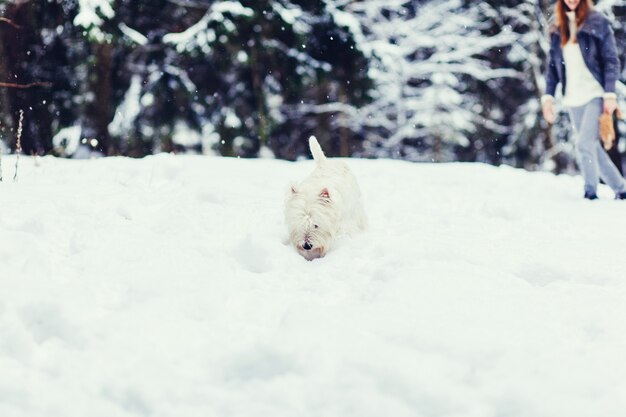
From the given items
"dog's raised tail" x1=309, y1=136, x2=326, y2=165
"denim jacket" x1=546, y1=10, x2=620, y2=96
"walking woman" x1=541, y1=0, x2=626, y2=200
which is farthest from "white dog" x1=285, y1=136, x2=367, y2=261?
"denim jacket" x1=546, y1=10, x2=620, y2=96

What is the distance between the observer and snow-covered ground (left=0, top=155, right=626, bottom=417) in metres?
2.53

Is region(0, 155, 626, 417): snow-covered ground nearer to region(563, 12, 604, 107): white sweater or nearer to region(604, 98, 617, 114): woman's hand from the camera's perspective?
region(604, 98, 617, 114): woman's hand

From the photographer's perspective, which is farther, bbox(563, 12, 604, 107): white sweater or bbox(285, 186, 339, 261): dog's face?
bbox(563, 12, 604, 107): white sweater

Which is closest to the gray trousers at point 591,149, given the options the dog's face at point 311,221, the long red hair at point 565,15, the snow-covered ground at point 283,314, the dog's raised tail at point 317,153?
the long red hair at point 565,15

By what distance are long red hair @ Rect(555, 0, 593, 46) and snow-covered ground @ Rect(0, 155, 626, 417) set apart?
2.24 meters

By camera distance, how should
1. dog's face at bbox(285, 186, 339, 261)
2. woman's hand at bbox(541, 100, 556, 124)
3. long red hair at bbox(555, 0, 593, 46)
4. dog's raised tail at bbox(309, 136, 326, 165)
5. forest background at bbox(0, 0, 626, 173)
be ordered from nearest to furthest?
dog's face at bbox(285, 186, 339, 261)
dog's raised tail at bbox(309, 136, 326, 165)
long red hair at bbox(555, 0, 593, 46)
woman's hand at bbox(541, 100, 556, 124)
forest background at bbox(0, 0, 626, 173)

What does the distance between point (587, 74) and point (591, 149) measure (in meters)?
0.73

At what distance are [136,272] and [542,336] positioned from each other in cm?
208

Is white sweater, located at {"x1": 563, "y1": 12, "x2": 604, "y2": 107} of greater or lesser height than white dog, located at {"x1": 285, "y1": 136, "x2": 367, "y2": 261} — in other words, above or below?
above

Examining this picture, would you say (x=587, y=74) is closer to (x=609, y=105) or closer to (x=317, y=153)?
(x=609, y=105)

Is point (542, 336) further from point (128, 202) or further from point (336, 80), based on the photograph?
point (336, 80)

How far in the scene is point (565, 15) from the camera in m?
6.07

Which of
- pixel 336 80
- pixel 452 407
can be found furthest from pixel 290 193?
pixel 336 80

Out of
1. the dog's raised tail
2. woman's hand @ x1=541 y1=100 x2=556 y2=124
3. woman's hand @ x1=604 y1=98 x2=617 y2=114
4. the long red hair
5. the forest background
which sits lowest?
the forest background
